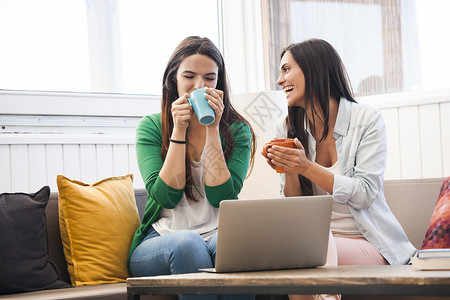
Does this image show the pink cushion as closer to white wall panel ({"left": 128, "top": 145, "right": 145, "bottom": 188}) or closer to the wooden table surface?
the wooden table surface

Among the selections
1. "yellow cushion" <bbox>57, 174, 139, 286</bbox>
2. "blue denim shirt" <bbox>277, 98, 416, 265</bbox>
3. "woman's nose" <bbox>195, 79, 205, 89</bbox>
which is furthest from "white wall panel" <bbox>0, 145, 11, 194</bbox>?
"blue denim shirt" <bbox>277, 98, 416, 265</bbox>

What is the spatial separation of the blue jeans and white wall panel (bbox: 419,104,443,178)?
4.49 feet

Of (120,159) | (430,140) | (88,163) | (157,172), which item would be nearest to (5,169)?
(88,163)

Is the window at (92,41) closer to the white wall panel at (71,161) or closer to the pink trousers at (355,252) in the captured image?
the white wall panel at (71,161)

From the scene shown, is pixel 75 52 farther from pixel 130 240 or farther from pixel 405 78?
pixel 405 78

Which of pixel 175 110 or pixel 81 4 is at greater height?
pixel 81 4

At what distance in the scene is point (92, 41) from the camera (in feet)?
9.45

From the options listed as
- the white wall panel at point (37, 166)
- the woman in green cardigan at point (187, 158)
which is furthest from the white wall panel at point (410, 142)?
the white wall panel at point (37, 166)

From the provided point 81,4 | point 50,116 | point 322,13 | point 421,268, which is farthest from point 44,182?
point 421,268

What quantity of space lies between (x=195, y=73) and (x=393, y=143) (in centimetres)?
127

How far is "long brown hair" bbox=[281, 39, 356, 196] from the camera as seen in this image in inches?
77.7

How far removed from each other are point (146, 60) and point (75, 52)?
1.21 ft

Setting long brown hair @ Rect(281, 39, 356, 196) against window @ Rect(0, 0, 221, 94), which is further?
window @ Rect(0, 0, 221, 94)

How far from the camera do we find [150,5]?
303 centimetres
